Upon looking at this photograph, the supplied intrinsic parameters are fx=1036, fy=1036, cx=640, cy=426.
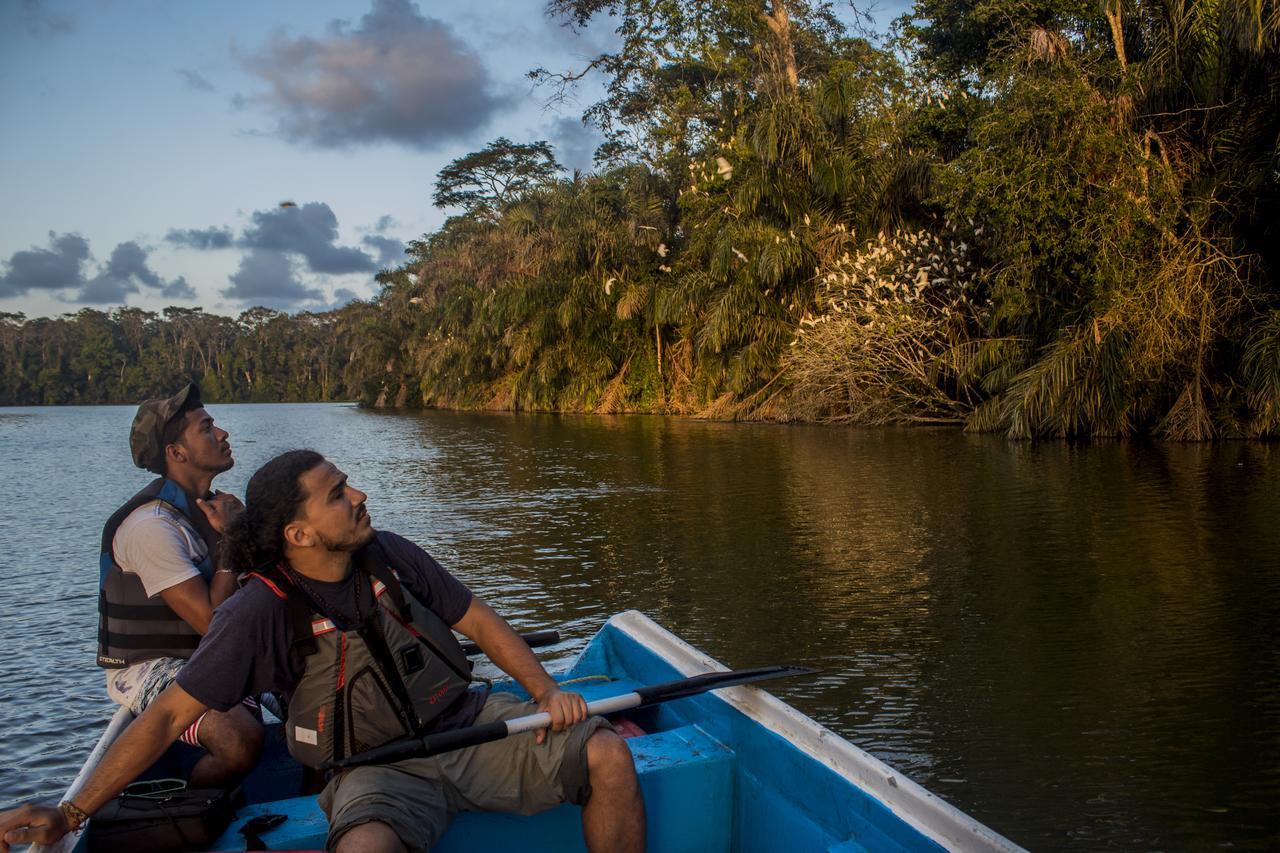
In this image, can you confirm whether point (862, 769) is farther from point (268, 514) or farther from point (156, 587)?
point (156, 587)

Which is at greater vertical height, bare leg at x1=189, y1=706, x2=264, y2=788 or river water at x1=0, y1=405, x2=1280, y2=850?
bare leg at x1=189, y1=706, x2=264, y2=788

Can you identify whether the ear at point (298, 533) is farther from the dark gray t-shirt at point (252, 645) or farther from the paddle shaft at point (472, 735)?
the paddle shaft at point (472, 735)

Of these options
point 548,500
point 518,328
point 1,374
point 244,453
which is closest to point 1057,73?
point 548,500

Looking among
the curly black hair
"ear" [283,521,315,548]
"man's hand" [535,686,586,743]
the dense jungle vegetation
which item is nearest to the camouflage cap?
the curly black hair

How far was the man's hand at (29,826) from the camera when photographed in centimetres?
252

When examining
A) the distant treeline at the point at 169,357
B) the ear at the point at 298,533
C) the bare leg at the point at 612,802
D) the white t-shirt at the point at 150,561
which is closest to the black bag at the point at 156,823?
the ear at the point at 298,533

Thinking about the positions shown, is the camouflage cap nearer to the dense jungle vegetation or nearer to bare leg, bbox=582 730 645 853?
bare leg, bbox=582 730 645 853

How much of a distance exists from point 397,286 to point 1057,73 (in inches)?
1888

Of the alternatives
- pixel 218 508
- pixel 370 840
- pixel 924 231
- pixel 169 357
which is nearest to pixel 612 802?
pixel 370 840

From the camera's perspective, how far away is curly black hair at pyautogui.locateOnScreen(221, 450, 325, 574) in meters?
2.97

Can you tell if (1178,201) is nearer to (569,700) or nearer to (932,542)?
(932,542)

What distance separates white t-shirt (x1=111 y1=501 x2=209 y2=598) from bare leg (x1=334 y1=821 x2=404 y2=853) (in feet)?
4.85

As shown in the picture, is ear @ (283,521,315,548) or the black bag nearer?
the black bag

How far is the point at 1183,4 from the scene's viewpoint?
14.9 metres
